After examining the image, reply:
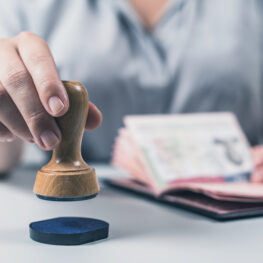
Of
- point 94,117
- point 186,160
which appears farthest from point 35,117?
point 186,160

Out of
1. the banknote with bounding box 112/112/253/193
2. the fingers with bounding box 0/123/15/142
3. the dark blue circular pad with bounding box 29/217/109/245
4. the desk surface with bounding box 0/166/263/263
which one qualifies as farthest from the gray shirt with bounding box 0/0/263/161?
the dark blue circular pad with bounding box 29/217/109/245

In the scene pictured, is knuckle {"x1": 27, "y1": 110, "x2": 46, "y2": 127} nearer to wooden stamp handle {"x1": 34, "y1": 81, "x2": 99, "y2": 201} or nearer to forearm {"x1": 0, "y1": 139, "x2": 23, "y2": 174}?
wooden stamp handle {"x1": 34, "y1": 81, "x2": 99, "y2": 201}

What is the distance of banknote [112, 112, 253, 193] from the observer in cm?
81

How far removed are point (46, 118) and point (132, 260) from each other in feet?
0.62

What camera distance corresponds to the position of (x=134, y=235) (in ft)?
1.74

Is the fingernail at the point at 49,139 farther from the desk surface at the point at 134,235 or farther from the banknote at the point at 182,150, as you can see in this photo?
the banknote at the point at 182,150

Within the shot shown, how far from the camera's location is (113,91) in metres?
1.32

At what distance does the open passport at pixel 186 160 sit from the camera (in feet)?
2.28

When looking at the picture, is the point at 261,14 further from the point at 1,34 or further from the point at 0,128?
the point at 0,128

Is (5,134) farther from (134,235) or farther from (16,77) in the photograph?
(134,235)

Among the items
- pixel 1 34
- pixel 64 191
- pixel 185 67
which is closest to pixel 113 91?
pixel 185 67

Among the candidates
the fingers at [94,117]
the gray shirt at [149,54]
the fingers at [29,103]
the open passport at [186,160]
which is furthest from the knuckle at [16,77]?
the gray shirt at [149,54]

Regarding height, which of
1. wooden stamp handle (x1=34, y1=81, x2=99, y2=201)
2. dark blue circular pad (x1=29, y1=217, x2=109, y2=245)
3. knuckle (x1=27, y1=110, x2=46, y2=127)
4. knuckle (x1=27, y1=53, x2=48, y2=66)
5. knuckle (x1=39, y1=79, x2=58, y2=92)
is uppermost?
knuckle (x1=27, y1=53, x2=48, y2=66)

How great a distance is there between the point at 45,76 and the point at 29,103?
0.04 m
